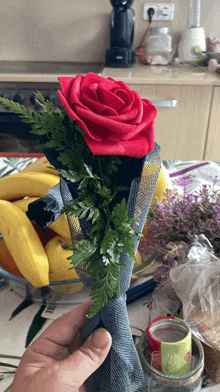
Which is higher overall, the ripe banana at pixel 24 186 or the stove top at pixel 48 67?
the ripe banana at pixel 24 186

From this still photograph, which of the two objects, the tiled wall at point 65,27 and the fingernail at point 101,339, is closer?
the fingernail at point 101,339

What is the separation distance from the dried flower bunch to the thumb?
139 mm

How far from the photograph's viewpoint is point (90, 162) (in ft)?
1.04

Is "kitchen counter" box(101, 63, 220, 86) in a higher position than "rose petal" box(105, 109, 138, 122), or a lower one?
lower

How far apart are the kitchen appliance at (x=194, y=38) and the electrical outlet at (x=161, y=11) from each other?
134 mm

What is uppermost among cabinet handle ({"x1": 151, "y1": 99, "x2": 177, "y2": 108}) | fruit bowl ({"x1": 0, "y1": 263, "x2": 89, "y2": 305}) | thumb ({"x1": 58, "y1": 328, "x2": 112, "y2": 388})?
thumb ({"x1": 58, "y1": 328, "x2": 112, "y2": 388})

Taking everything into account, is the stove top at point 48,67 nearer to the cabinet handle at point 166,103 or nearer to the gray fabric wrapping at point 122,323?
the cabinet handle at point 166,103

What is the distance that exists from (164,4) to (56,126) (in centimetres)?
227

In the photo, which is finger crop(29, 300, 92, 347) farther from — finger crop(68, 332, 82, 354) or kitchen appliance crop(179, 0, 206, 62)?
kitchen appliance crop(179, 0, 206, 62)

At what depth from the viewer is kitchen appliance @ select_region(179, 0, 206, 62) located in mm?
2121

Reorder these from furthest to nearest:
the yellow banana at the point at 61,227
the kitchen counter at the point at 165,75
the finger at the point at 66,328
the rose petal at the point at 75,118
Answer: the kitchen counter at the point at 165,75, the yellow banana at the point at 61,227, the finger at the point at 66,328, the rose petal at the point at 75,118

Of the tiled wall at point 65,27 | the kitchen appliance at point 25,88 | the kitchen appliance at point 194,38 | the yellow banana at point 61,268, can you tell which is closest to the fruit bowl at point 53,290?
the yellow banana at point 61,268

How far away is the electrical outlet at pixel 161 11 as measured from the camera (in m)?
2.21

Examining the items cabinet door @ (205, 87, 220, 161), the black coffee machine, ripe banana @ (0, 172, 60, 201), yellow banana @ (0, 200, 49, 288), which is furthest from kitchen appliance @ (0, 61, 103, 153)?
yellow banana @ (0, 200, 49, 288)
